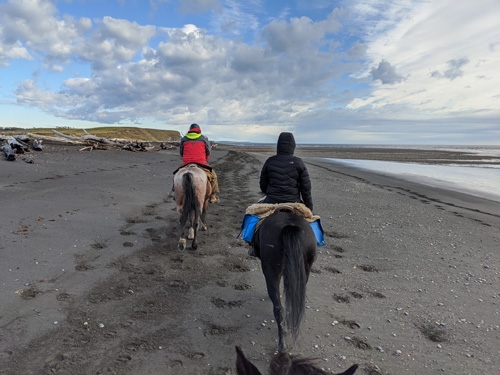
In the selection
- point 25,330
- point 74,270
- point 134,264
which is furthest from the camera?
point 134,264

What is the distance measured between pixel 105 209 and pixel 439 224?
9403mm

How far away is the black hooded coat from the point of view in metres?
4.20

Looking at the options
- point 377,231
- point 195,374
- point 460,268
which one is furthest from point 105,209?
point 460,268

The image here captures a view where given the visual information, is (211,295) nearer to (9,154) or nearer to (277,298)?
(277,298)

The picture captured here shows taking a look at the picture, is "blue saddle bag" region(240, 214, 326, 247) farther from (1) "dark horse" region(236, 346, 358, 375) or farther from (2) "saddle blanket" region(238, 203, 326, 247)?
(1) "dark horse" region(236, 346, 358, 375)

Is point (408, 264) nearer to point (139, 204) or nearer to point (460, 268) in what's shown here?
point (460, 268)

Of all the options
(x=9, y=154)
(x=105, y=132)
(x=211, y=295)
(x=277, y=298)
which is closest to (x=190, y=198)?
(x=211, y=295)

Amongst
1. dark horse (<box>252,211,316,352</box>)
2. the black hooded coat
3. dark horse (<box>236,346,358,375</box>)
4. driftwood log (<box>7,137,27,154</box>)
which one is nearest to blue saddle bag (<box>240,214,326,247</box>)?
dark horse (<box>252,211,316,352</box>)

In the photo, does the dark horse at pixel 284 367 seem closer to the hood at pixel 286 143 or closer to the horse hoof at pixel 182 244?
the hood at pixel 286 143

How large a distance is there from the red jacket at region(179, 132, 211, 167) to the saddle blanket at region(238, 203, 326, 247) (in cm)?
352

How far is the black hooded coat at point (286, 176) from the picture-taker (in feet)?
13.8

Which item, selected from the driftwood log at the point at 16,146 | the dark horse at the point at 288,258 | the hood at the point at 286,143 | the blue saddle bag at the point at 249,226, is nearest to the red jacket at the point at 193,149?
the hood at the point at 286,143

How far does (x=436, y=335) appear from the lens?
3.86m

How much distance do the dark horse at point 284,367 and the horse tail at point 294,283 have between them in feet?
5.46
